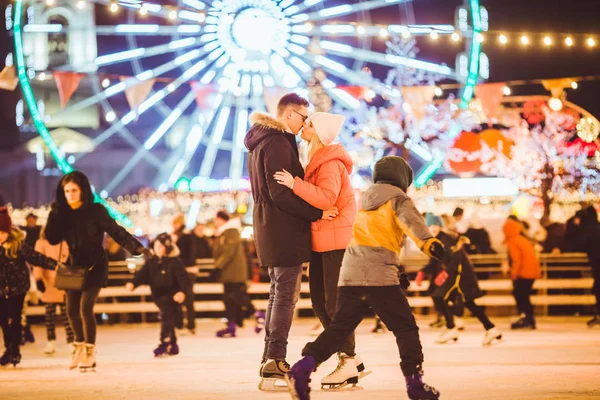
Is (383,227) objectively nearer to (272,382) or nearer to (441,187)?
(272,382)

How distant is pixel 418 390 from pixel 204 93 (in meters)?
17.2

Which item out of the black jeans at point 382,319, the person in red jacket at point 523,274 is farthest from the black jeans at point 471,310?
the black jeans at point 382,319

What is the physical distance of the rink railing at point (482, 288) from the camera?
1525 cm

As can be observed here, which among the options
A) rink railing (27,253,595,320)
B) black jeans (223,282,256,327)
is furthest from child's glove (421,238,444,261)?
rink railing (27,253,595,320)

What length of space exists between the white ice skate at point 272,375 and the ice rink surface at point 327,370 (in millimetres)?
96

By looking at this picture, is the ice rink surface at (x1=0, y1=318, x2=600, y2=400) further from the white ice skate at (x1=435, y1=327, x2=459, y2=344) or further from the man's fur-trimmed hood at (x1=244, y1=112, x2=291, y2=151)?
the man's fur-trimmed hood at (x1=244, y1=112, x2=291, y2=151)

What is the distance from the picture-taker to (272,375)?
21.6 feet

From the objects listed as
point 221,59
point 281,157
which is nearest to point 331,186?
point 281,157

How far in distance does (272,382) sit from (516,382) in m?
1.69

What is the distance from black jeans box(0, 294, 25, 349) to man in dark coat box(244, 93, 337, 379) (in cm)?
374

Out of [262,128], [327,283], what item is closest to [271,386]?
[327,283]

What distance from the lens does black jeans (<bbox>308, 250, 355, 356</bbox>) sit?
6.71m

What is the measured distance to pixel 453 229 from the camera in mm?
12148

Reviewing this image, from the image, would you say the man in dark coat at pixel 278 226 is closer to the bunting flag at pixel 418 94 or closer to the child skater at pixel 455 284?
the child skater at pixel 455 284
